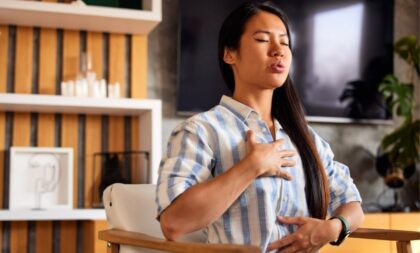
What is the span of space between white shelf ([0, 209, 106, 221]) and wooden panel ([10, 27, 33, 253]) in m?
0.26

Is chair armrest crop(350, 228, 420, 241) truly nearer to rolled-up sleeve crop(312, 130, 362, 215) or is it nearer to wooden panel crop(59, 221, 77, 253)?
rolled-up sleeve crop(312, 130, 362, 215)

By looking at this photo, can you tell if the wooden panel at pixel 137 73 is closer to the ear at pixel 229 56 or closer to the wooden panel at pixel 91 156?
the wooden panel at pixel 91 156

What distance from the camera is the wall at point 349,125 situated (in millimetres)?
3625

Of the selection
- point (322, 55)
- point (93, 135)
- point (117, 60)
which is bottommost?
point (93, 135)

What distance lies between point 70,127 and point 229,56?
1861 mm

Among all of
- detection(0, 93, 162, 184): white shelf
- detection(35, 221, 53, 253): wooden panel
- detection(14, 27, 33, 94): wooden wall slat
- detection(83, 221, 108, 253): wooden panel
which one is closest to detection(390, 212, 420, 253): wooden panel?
detection(0, 93, 162, 184): white shelf

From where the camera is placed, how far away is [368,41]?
4.15 m

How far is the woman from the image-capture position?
138 centimetres

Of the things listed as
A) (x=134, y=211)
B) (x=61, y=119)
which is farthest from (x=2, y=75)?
(x=134, y=211)

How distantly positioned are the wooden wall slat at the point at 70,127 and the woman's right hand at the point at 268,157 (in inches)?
78.7

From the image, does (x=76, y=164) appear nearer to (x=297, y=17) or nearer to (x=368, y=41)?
(x=297, y=17)

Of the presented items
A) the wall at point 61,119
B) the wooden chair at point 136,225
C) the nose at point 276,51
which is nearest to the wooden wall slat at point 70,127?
the wall at point 61,119

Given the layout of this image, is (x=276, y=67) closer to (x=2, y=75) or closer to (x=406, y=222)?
(x=2, y=75)

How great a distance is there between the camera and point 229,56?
165 centimetres
